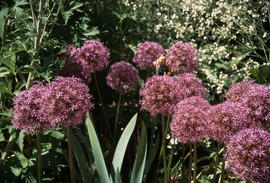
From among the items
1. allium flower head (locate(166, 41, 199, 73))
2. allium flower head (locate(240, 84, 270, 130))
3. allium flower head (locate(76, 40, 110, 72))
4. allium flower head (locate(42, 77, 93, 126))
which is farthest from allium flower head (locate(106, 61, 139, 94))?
allium flower head (locate(240, 84, 270, 130))

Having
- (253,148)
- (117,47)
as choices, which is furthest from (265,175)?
(117,47)

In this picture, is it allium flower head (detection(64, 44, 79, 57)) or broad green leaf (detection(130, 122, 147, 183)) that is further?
allium flower head (detection(64, 44, 79, 57))

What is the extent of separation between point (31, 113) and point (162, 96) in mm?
746

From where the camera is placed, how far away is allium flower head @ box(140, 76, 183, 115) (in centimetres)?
204

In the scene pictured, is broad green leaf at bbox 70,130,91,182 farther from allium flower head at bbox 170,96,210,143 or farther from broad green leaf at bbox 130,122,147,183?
allium flower head at bbox 170,96,210,143

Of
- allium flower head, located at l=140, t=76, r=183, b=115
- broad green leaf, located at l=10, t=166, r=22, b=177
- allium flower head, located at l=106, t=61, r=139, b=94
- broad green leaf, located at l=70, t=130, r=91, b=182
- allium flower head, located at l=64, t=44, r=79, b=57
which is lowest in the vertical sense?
broad green leaf, located at l=10, t=166, r=22, b=177

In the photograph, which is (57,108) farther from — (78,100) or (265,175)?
(265,175)

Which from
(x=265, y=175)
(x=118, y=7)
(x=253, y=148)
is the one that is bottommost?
(x=265, y=175)

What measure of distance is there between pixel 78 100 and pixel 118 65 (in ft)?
2.82

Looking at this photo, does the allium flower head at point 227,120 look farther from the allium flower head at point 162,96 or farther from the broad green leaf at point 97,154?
the broad green leaf at point 97,154

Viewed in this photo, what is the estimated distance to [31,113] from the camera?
186 centimetres

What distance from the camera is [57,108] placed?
1813 millimetres

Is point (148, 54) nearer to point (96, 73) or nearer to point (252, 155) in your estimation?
point (96, 73)

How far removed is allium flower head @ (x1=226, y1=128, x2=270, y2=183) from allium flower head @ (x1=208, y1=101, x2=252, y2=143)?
11cm
